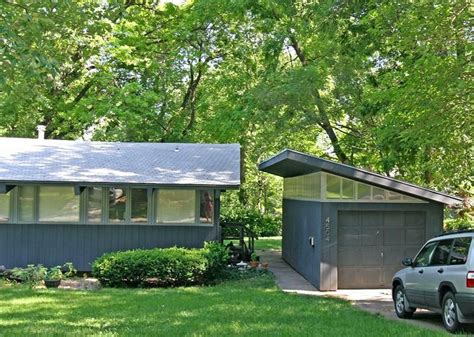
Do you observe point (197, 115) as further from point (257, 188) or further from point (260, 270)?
point (260, 270)

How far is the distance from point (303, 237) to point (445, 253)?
289 inches

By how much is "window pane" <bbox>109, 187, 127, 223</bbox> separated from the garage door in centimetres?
658

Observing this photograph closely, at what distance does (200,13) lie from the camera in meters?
26.3

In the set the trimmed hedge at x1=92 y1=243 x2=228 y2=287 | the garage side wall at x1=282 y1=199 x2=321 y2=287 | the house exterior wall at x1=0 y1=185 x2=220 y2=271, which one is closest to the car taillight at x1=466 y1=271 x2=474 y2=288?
the garage side wall at x1=282 y1=199 x2=321 y2=287

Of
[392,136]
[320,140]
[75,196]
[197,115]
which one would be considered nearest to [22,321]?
[75,196]

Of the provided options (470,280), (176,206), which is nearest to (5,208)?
(176,206)

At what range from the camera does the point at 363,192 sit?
15062 mm

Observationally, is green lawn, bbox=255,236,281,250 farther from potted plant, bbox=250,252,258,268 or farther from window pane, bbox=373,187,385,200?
window pane, bbox=373,187,385,200

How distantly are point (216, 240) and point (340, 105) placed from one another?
10065mm

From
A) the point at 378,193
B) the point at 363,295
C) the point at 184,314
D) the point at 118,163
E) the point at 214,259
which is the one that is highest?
the point at 118,163

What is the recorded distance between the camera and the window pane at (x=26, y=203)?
17.1 metres

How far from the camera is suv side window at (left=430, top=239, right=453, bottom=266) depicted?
9.99 m

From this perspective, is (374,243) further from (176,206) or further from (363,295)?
(176,206)

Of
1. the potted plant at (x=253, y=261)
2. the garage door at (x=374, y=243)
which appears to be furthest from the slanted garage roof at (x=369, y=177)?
the potted plant at (x=253, y=261)
